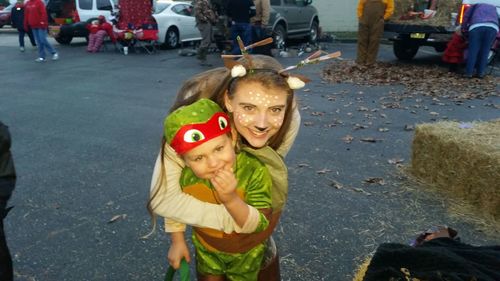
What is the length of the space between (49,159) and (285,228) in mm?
2885

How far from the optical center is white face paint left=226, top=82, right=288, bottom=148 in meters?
1.69

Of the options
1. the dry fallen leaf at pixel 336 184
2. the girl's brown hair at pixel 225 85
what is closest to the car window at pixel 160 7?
the dry fallen leaf at pixel 336 184

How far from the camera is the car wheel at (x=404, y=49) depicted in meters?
11.1

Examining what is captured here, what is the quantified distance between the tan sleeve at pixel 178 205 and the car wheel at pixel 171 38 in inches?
530

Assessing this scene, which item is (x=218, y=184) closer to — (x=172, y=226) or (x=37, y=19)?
(x=172, y=226)

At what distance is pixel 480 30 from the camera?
8.29 meters

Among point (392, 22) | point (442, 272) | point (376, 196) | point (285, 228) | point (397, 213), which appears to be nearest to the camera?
point (442, 272)

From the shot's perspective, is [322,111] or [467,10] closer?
[322,111]

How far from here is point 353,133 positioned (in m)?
5.46

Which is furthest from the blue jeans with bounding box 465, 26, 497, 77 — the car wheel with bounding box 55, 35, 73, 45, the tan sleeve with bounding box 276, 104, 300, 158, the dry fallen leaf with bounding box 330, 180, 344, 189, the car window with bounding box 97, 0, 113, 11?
the car wheel with bounding box 55, 35, 73, 45

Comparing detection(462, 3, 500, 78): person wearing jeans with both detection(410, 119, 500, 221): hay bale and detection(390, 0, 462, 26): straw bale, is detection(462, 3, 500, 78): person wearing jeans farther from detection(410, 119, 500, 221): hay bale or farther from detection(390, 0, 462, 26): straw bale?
detection(410, 119, 500, 221): hay bale

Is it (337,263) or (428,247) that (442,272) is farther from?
(337,263)

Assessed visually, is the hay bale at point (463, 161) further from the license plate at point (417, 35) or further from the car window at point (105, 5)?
the car window at point (105, 5)

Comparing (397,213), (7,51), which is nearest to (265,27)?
(397,213)
